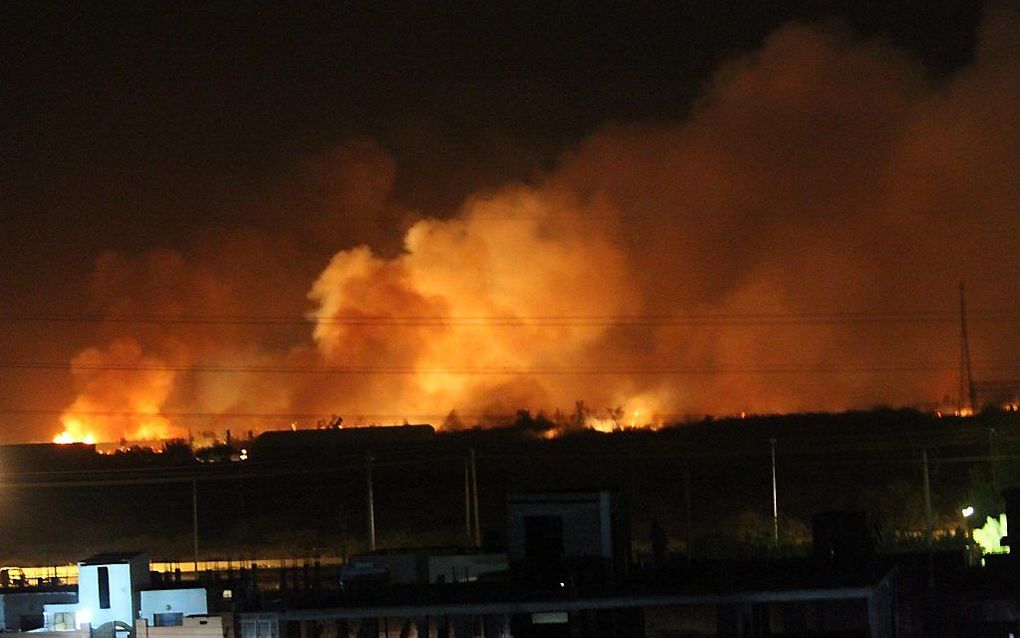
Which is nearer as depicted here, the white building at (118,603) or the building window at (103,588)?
the white building at (118,603)

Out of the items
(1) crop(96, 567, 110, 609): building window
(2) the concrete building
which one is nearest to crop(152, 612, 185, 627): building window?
(1) crop(96, 567, 110, 609): building window

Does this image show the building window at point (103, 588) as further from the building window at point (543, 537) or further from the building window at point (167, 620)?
the building window at point (543, 537)

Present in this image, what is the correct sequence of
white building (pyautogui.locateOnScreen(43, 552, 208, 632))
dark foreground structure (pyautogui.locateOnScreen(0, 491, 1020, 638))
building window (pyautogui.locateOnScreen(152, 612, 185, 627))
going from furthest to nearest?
white building (pyautogui.locateOnScreen(43, 552, 208, 632)) → building window (pyautogui.locateOnScreen(152, 612, 185, 627)) → dark foreground structure (pyautogui.locateOnScreen(0, 491, 1020, 638))

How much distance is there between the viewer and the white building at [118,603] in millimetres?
17562

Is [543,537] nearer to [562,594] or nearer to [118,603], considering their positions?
[562,594]

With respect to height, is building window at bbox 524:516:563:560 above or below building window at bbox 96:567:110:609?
above

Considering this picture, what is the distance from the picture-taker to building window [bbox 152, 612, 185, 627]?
17.4 meters

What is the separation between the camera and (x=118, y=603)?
59.4 feet

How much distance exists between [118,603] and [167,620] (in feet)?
2.86

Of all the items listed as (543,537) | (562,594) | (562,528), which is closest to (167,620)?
(543,537)

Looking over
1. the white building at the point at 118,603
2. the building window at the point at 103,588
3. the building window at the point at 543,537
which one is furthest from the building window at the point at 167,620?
the building window at the point at 543,537

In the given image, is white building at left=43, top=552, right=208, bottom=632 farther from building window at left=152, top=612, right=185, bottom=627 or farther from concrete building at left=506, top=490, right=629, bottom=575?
concrete building at left=506, top=490, right=629, bottom=575

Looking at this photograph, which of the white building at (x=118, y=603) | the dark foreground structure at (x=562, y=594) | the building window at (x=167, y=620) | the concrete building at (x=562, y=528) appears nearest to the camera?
the dark foreground structure at (x=562, y=594)

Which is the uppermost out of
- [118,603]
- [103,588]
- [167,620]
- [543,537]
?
[543,537]
